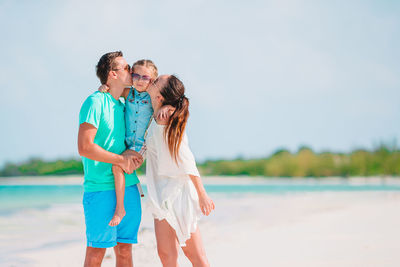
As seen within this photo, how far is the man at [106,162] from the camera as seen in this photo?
2551mm

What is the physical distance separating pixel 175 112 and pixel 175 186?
16.9 inches

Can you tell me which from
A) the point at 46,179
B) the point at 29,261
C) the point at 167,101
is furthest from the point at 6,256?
the point at 46,179

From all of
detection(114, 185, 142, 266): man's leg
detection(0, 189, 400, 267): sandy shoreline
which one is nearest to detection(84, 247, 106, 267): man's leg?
detection(114, 185, 142, 266): man's leg

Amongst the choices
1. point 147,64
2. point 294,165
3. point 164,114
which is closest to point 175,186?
point 164,114

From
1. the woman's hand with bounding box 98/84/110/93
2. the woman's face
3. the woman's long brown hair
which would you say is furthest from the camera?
the woman's hand with bounding box 98/84/110/93

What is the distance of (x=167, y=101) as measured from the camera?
2.58m

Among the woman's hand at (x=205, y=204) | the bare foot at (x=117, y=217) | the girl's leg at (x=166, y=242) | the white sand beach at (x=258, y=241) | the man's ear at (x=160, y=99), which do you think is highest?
the man's ear at (x=160, y=99)

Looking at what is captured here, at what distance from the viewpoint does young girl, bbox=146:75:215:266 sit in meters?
2.48

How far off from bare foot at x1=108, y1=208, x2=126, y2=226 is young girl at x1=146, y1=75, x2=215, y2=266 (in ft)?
0.68

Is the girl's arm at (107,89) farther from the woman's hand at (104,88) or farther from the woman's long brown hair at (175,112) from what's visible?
the woman's long brown hair at (175,112)

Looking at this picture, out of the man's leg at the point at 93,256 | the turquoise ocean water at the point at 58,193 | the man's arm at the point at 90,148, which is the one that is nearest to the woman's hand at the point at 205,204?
the man's arm at the point at 90,148

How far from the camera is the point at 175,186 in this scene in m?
2.53

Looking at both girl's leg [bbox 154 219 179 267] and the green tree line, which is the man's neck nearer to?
girl's leg [bbox 154 219 179 267]

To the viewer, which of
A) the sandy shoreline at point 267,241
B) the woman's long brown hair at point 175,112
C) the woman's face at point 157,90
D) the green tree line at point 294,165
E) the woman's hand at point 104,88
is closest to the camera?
the woman's long brown hair at point 175,112
